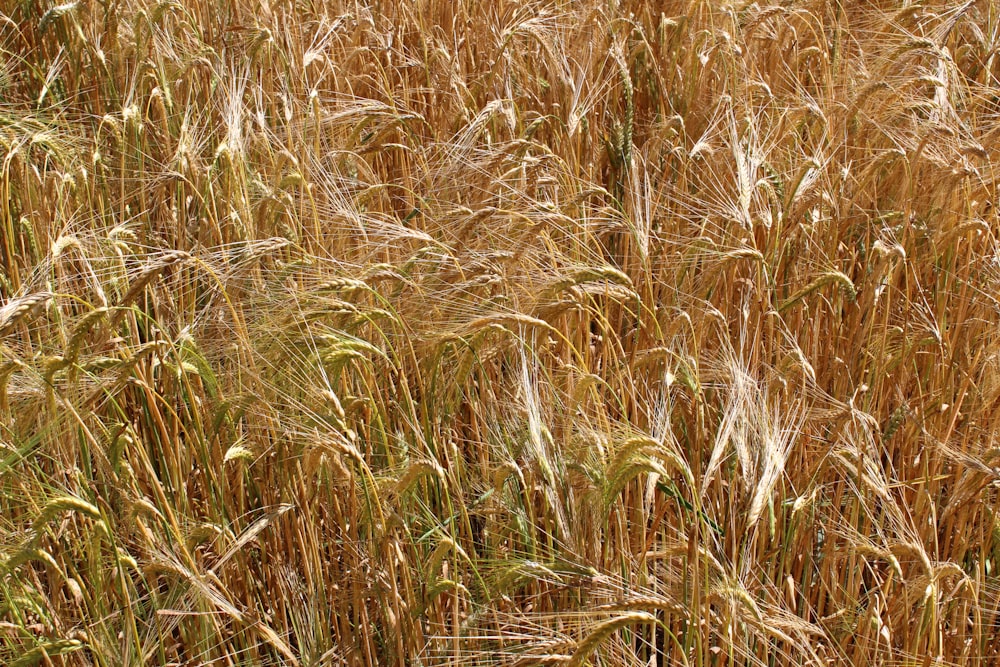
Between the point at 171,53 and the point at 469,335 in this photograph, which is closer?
the point at 469,335

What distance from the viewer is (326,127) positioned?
220 centimetres

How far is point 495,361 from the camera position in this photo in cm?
168

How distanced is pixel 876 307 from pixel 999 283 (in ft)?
0.68

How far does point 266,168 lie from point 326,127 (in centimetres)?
19

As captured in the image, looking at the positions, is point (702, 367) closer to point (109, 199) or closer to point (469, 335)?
point (469, 335)

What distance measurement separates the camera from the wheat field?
4.24 ft

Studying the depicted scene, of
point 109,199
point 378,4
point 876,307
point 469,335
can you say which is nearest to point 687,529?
point 469,335

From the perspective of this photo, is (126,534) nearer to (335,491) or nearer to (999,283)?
(335,491)

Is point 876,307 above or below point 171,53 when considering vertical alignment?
below

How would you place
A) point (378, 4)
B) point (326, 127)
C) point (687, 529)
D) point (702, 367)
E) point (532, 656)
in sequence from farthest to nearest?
point (378, 4), point (326, 127), point (702, 367), point (687, 529), point (532, 656)

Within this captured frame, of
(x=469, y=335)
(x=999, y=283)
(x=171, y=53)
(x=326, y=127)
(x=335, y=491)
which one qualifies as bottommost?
(x=335, y=491)

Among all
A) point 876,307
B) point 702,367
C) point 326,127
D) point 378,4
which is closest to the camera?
point 702,367

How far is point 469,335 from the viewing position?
4.41 ft

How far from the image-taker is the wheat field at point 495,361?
1.29 meters
